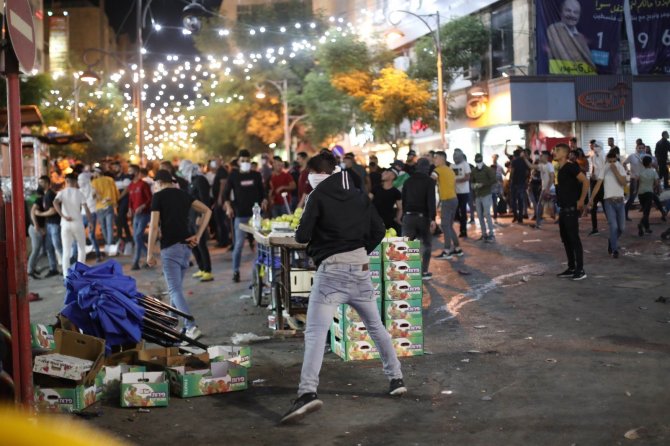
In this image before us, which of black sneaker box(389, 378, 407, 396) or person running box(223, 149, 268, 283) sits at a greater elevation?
person running box(223, 149, 268, 283)

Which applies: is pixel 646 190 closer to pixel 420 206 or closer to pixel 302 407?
pixel 420 206

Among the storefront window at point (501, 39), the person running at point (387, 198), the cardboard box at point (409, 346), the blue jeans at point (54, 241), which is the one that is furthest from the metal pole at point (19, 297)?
the storefront window at point (501, 39)

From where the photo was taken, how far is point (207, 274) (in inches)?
593

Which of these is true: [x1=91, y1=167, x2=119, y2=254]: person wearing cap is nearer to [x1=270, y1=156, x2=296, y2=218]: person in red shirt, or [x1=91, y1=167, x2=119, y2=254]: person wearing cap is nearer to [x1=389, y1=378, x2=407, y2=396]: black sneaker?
[x1=270, y1=156, x2=296, y2=218]: person in red shirt

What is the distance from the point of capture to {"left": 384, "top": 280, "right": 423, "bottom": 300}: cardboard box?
338 inches

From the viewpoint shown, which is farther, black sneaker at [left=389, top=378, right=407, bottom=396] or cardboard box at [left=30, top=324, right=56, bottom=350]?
cardboard box at [left=30, top=324, right=56, bottom=350]

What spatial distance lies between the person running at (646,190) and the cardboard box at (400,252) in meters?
11.1

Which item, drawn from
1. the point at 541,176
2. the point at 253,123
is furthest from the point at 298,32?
the point at 541,176

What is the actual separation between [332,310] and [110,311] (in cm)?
229

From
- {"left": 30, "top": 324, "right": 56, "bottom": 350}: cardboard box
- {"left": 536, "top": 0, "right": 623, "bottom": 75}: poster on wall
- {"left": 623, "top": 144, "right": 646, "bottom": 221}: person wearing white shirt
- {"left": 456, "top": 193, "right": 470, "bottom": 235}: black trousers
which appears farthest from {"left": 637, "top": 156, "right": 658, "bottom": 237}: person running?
{"left": 536, "top": 0, "right": 623, "bottom": 75}: poster on wall

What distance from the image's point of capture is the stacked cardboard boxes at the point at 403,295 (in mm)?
8456

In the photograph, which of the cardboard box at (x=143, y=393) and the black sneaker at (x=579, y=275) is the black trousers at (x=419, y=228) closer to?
the black sneaker at (x=579, y=275)

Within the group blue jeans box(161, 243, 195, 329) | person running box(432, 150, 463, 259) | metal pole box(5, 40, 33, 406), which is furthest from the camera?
person running box(432, 150, 463, 259)

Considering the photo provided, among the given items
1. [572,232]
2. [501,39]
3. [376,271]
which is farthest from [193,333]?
[501,39]
